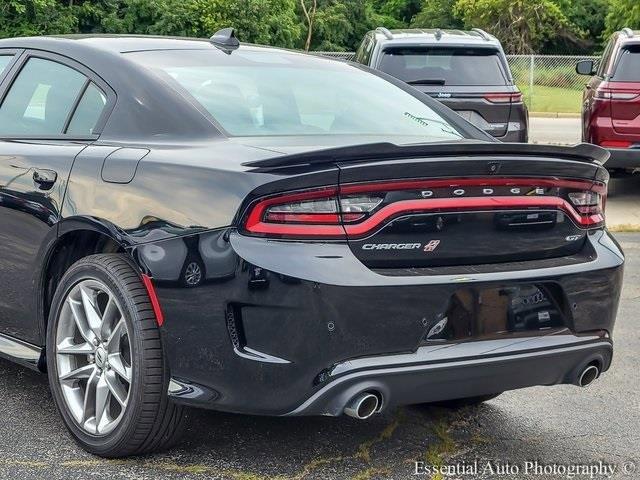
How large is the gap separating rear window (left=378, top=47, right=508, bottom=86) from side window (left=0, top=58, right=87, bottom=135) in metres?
6.17

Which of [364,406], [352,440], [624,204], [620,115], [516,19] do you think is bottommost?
[516,19]

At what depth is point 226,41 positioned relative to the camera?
4.81 metres

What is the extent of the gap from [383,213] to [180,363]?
2.65 feet

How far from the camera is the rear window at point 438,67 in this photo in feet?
34.6

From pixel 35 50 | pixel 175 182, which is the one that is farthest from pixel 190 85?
pixel 35 50

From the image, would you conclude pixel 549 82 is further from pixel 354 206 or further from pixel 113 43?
pixel 354 206

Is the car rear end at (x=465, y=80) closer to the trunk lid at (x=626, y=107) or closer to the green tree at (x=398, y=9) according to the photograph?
the trunk lid at (x=626, y=107)

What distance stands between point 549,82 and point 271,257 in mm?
27556

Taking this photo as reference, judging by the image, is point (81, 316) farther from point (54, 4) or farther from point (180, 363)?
point (54, 4)

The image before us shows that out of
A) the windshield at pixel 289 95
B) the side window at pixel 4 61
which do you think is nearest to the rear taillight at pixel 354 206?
the windshield at pixel 289 95

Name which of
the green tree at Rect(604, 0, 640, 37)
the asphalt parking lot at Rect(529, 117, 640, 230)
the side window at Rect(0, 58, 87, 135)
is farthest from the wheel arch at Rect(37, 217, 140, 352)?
the green tree at Rect(604, 0, 640, 37)

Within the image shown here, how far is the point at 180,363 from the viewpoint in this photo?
354 cm

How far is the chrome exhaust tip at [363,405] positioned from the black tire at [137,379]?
0.64 meters

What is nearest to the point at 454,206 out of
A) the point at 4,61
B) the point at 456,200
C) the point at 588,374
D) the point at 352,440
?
the point at 456,200
